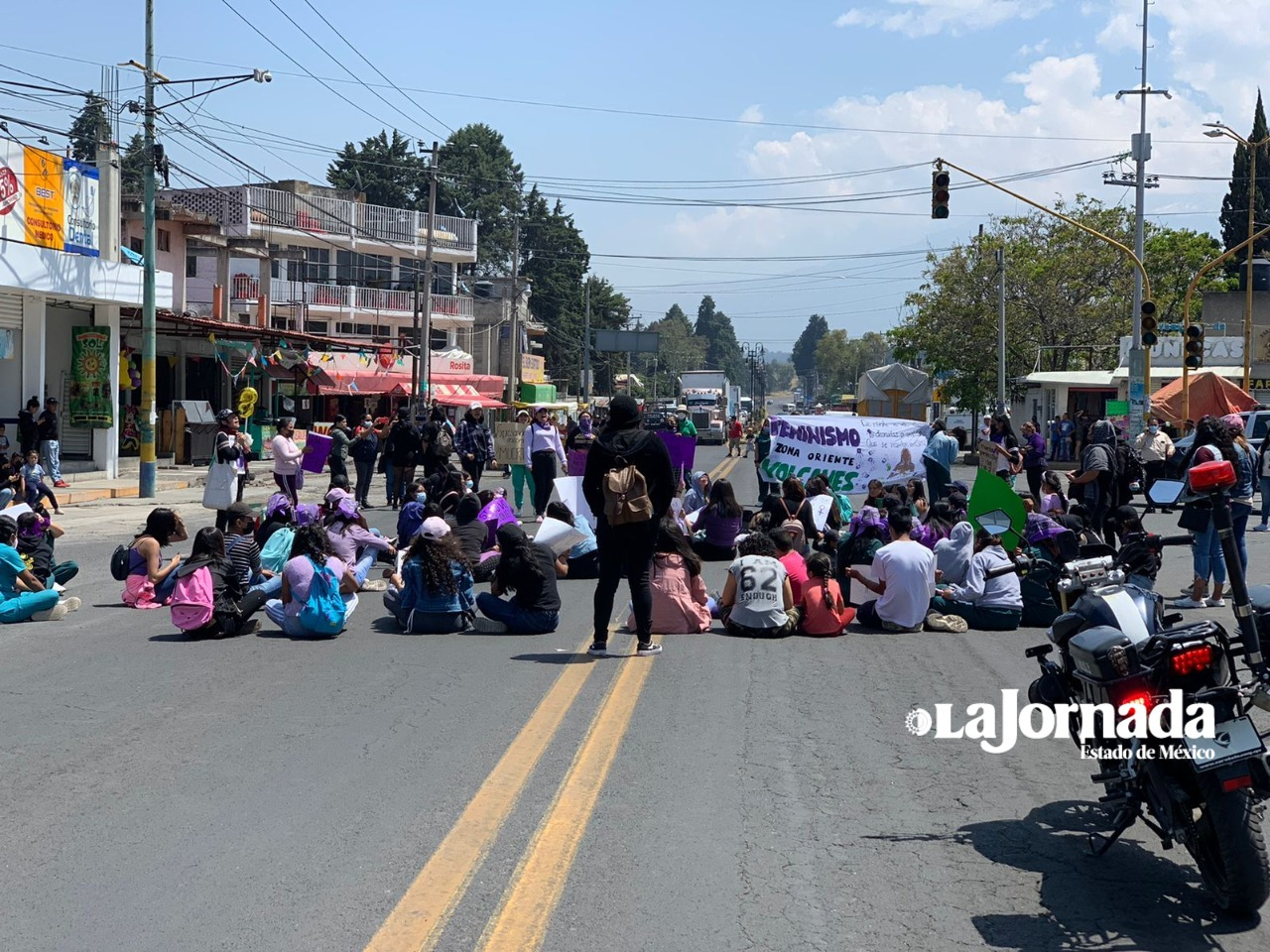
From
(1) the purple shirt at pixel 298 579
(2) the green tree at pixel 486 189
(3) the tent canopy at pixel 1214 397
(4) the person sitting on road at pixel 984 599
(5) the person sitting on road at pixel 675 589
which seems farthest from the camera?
(2) the green tree at pixel 486 189

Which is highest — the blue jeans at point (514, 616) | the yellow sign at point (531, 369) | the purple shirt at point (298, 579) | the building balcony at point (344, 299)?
the building balcony at point (344, 299)

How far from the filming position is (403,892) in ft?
16.2

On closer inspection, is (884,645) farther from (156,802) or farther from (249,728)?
(156,802)

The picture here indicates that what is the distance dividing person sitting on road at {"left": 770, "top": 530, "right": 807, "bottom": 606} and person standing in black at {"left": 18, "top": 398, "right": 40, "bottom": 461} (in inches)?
775

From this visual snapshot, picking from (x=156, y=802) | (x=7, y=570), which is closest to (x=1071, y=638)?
(x=156, y=802)

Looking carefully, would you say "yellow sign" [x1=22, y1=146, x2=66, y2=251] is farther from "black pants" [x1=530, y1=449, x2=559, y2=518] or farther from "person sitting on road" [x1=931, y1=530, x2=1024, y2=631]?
"person sitting on road" [x1=931, y1=530, x2=1024, y2=631]

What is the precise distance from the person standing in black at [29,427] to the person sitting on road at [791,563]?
19683 millimetres

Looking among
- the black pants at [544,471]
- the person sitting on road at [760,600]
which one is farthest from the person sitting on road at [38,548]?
the black pants at [544,471]

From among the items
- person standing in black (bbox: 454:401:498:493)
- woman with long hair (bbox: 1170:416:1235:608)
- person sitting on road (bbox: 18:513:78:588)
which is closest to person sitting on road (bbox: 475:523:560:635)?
person sitting on road (bbox: 18:513:78:588)

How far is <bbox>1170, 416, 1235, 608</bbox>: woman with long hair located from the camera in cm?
1259

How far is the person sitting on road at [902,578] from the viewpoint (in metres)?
11.3

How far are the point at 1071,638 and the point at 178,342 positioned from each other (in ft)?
117

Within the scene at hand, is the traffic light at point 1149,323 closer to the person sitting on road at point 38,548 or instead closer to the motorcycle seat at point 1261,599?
the person sitting on road at point 38,548

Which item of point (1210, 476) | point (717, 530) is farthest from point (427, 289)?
point (1210, 476)
